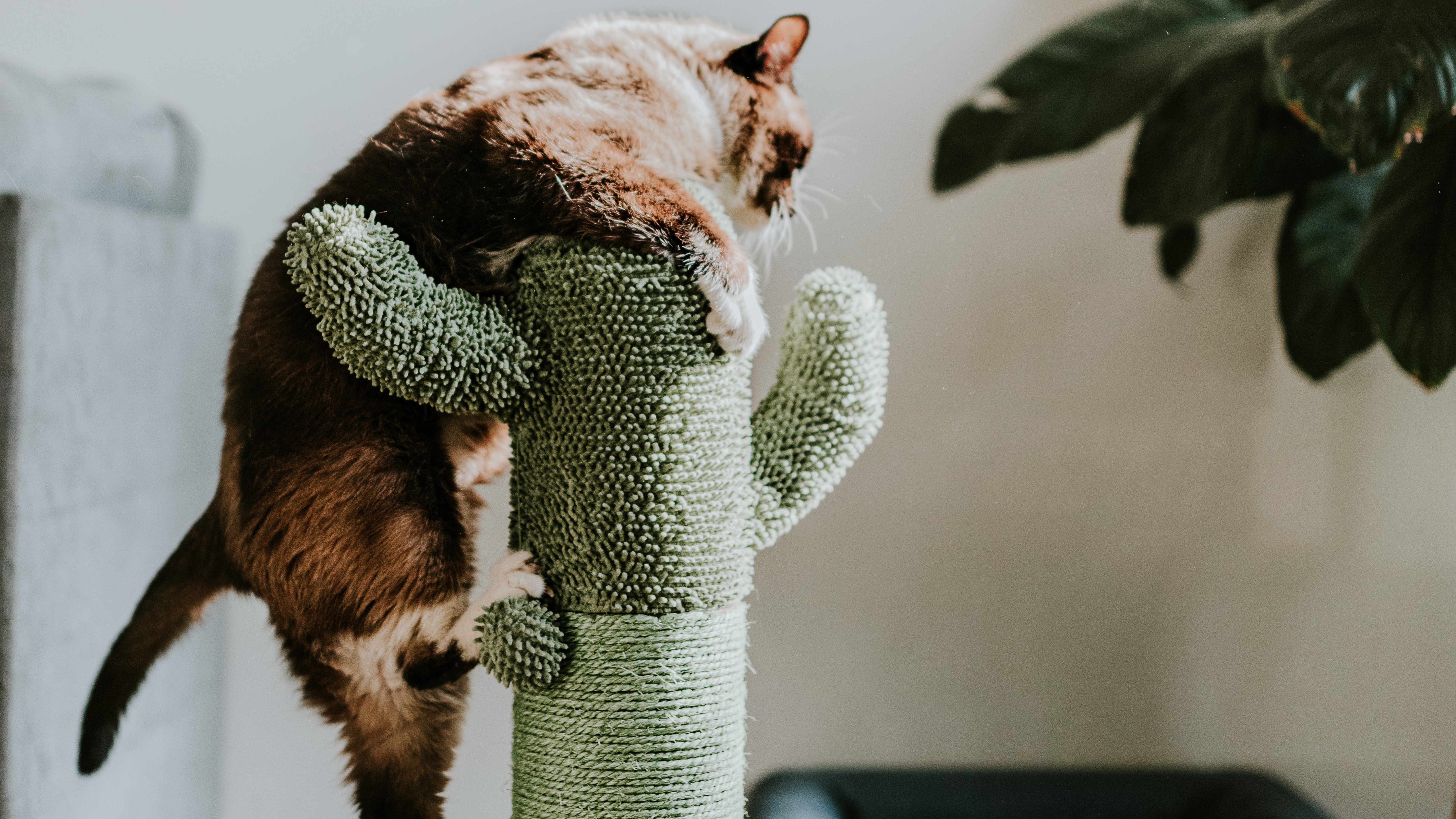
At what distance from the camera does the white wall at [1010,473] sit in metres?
0.55

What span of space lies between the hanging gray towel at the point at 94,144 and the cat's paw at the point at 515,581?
1.03 ft

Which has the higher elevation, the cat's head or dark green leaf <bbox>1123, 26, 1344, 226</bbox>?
dark green leaf <bbox>1123, 26, 1344, 226</bbox>

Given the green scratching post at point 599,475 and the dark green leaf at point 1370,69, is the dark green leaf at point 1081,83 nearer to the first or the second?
the dark green leaf at point 1370,69

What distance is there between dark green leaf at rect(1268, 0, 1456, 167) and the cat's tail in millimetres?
813

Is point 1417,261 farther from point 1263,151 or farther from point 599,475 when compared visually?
point 599,475

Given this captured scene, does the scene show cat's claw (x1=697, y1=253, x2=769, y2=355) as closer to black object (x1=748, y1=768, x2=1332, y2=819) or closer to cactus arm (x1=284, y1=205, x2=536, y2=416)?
cactus arm (x1=284, y1=205, x2=536, y2=416)

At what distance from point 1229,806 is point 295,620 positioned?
30.1 inches

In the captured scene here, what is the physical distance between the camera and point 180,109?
0.55 metres


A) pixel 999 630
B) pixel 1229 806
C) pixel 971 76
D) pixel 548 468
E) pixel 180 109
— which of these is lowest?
pixel 1229 806

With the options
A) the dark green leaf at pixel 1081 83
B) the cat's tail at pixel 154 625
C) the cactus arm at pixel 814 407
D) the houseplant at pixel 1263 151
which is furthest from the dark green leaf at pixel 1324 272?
the cat's tail at pixel 154 625

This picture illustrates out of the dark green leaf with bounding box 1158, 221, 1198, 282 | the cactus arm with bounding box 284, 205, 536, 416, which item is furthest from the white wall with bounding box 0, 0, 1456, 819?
the cactus arm with bounding box 284, 205, 536, 416

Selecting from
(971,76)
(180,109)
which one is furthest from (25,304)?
(971,76)

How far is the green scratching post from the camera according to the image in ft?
1.40

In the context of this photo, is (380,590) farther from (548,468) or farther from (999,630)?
(999,630)
